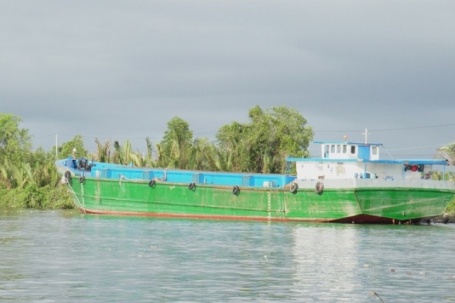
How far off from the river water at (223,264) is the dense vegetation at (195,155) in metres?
24.6

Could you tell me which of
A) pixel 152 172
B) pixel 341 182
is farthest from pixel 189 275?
pixel 152 172

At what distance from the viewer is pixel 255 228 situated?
170 ft

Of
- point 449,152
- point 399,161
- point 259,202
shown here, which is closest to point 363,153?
point 399,161

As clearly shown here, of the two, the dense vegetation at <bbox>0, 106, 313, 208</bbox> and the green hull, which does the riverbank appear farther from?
the green hull

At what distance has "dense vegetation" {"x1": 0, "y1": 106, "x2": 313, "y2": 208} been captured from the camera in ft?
252

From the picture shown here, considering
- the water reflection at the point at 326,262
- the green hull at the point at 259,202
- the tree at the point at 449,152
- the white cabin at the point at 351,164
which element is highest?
the tree at the point at 449,152

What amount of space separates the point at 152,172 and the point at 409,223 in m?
16.6

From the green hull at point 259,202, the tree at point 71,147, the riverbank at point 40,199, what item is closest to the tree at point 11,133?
the tree at point 71,147

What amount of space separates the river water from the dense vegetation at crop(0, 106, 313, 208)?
24.6 meters

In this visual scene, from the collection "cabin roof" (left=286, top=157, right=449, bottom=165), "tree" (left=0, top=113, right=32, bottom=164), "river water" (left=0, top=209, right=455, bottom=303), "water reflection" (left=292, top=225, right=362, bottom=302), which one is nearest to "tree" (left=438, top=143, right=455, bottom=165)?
"cabin roof" (left=286, top=157, right=449, bottom=165)

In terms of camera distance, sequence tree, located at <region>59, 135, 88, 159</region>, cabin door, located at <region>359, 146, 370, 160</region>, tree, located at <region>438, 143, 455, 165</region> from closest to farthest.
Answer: cabin door, located at <region>359, 146, 370, 160</region> → tree, located at <region>438, 143, 455, 165</region> → tree, located at <region>59, 135, 88, 159</region>

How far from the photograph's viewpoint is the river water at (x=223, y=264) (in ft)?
84.1

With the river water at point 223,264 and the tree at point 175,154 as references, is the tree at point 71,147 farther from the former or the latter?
the river water at point 223,264

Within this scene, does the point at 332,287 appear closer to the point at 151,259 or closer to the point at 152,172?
the point at 151,259
